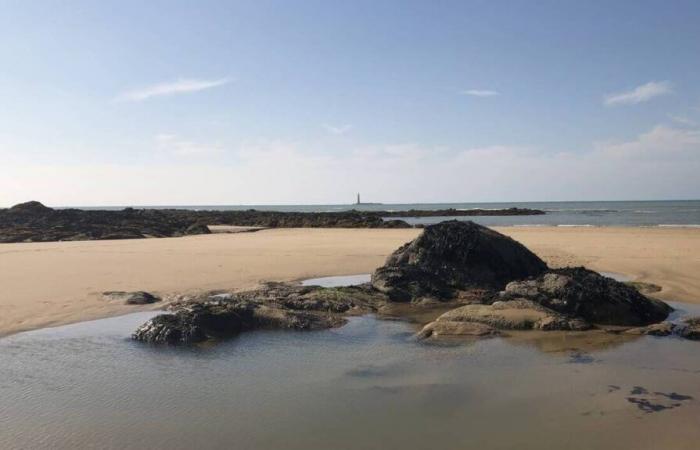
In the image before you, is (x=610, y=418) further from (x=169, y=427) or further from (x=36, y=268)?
(x=36, y=268)

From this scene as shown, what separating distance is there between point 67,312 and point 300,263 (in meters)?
7.78

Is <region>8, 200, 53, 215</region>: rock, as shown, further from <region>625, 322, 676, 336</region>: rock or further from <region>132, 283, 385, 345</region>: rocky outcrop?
<region>625, 322, 676, 336</region>: rock

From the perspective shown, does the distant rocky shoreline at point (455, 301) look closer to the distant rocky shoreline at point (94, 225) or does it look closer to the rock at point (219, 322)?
the rock at point (219, 322)

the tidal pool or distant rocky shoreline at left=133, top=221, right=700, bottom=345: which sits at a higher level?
distant rocky shoreline at left=133, top=221, right=700, bottom=345

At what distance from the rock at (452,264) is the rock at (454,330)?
2.52 m

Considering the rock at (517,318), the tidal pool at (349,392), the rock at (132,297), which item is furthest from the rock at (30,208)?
the rock at (517,318)

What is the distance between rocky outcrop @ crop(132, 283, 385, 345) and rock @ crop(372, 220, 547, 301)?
2.17 ft

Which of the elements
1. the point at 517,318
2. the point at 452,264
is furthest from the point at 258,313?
the point at 452,264

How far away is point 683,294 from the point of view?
11.0 m

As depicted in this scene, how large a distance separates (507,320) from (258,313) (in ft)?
12.1

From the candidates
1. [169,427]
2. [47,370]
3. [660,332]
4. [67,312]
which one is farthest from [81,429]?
[660,332]

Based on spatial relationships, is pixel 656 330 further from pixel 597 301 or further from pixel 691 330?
pixel 597 301

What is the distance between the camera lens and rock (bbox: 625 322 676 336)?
773 cm

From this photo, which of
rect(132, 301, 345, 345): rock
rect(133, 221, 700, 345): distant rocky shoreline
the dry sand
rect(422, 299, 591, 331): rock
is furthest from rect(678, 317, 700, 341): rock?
rect(132, 301, 345, 345): rock
